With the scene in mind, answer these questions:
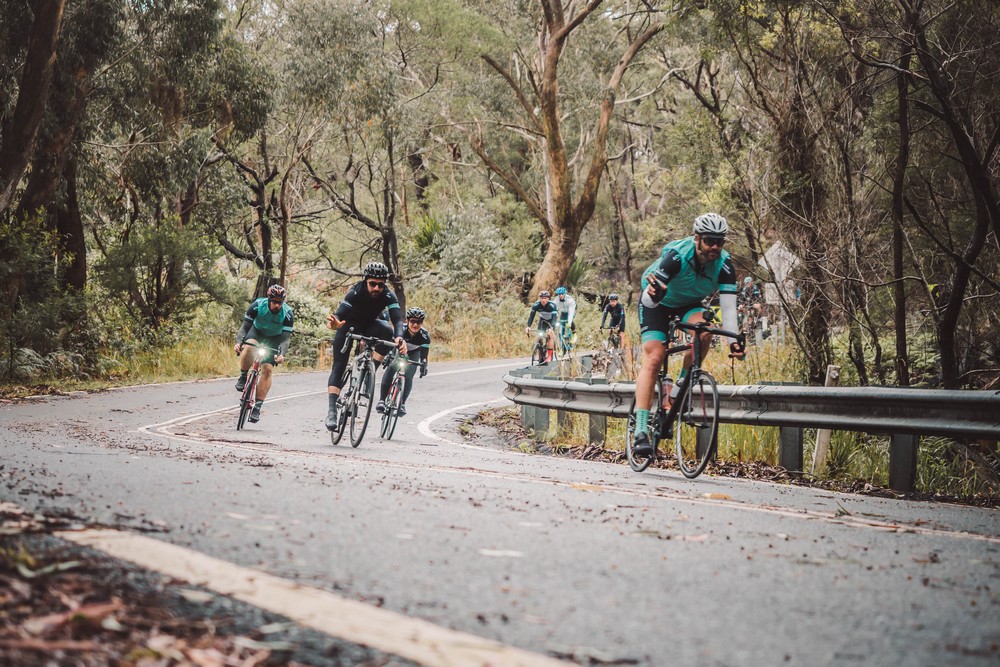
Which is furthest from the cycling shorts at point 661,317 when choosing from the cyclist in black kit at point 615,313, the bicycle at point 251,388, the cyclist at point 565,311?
the cyclist at point 565,311

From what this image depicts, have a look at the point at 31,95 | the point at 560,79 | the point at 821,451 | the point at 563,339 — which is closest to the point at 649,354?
the point at 821,451

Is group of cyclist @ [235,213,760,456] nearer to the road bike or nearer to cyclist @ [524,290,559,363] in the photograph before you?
cyclist @ [524,290,559,363]

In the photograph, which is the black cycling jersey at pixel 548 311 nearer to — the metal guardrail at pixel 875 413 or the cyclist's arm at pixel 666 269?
the metal guardrail at pixel 875 413

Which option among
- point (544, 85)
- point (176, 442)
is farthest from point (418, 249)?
point (176, 442)

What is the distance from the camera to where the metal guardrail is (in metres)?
7.98

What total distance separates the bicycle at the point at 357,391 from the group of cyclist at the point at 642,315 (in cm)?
9

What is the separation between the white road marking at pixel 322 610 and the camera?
2988mm

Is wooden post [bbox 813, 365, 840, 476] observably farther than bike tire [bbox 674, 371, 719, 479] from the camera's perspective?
Yes

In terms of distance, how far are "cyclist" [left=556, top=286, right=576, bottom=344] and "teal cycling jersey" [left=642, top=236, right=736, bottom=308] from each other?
52.6 feet

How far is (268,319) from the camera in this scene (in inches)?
576

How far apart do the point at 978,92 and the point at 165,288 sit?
20161 mm

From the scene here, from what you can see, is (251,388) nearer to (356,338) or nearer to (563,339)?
(356,338)

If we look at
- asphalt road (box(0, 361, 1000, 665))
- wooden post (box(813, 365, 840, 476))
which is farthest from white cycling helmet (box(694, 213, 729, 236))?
→ wooden post (box(813, 365, 840, 476))

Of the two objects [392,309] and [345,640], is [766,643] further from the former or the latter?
[392,309]
